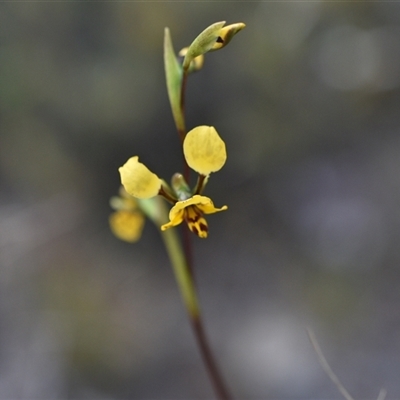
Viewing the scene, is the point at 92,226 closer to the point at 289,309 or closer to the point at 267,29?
the point at 289,309

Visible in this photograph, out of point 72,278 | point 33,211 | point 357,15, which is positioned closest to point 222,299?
point 72,278

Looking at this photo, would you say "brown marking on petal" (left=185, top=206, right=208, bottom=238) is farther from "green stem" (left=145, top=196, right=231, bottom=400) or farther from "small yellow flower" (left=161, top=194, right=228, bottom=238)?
"green stem" (left=145, top=196, right=231, bottom=400)

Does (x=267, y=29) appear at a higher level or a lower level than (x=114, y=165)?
higher

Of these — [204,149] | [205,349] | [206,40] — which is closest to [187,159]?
[204,149]

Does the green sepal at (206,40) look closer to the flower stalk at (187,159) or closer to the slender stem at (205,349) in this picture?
the flower stalk at (187,159)

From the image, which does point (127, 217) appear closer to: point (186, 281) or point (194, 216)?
point (186, 281)

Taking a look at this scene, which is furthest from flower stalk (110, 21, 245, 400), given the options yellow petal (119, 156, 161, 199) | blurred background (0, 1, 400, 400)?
blurred background (0, 1, 400, 400)

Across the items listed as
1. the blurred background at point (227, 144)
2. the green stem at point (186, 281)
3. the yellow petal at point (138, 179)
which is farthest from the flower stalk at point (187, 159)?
the blurred background at point (227, 144)
